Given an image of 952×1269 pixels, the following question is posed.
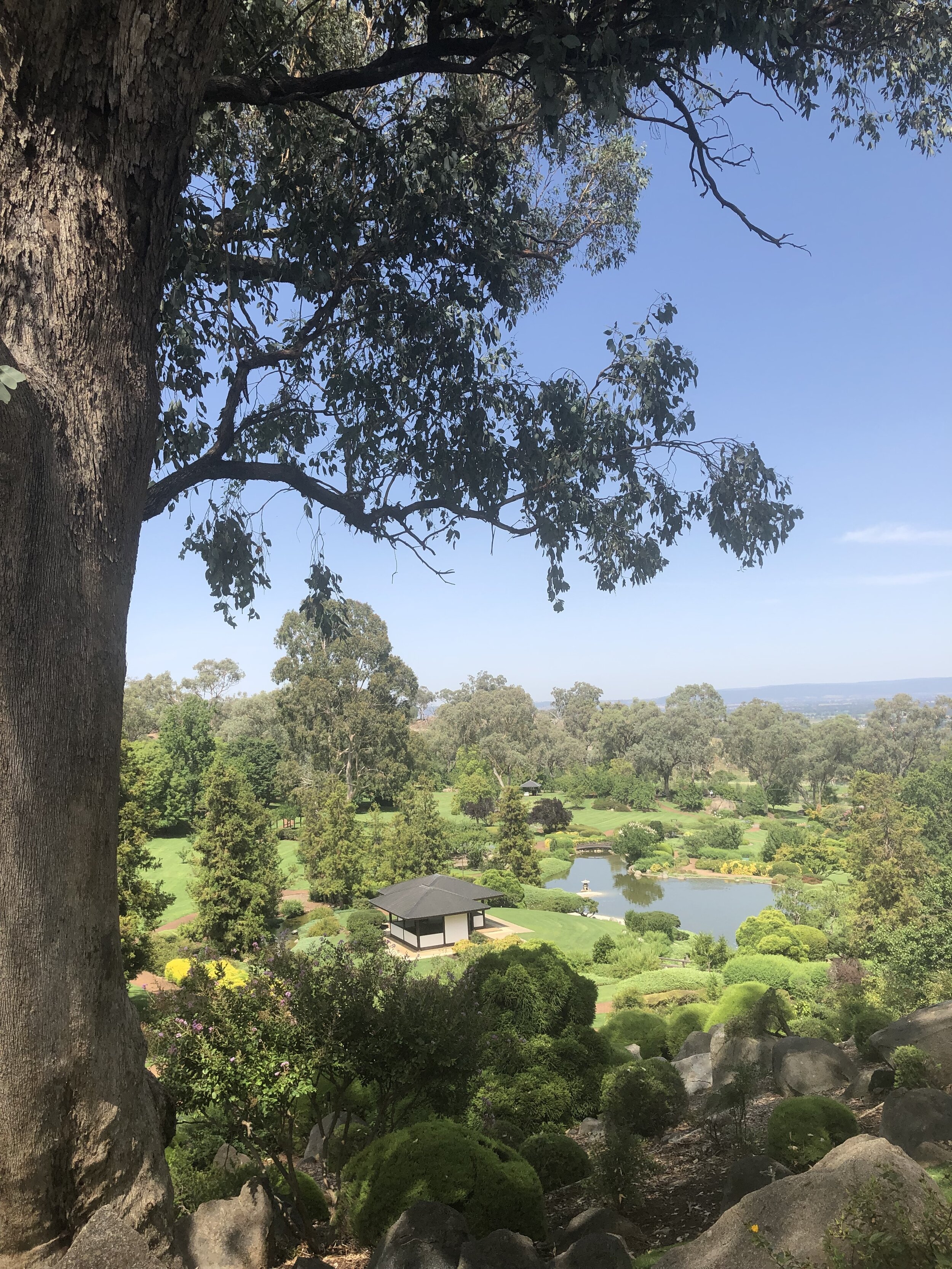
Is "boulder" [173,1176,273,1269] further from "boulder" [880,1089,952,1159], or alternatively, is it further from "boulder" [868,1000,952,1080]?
"boulder" [868,1000,952,1080]

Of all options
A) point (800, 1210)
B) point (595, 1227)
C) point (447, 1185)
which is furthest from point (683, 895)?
point (800, 1210)

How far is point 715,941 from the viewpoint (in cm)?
2869

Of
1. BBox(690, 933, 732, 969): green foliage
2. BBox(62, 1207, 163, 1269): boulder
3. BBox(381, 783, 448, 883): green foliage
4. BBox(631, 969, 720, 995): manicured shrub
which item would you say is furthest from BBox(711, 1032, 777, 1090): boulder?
BBox(381, 783, 448, 883): green foliage

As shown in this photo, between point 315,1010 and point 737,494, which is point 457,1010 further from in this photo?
point 737,494

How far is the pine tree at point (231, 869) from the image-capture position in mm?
23719

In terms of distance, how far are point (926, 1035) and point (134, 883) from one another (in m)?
13.6

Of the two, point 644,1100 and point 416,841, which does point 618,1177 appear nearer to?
point 644,1100

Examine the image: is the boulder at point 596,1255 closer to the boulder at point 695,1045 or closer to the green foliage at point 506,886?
the boulder at point 695,1045

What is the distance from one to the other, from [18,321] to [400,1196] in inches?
225

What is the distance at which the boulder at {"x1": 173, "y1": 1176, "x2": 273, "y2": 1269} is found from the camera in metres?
5.21

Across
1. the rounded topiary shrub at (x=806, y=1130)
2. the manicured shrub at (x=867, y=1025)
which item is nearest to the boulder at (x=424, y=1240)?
the rounded topiary shrub at (x=806, y=1130)

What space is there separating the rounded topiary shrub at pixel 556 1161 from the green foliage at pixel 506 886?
2260 centimetres

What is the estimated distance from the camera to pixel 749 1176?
5426 mm

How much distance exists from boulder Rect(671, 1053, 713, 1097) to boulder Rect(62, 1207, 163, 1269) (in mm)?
10398
